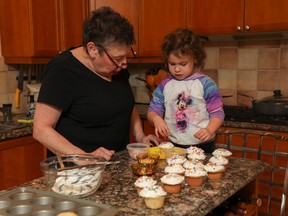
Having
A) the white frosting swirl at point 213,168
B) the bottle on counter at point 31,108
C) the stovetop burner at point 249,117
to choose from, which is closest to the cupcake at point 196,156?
the white frosting swirl at point 213,168

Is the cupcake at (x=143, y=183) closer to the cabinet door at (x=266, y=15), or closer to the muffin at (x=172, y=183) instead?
the muffin at (x=172, y=183)

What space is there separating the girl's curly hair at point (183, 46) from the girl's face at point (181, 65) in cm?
2

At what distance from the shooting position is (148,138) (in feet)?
5.63

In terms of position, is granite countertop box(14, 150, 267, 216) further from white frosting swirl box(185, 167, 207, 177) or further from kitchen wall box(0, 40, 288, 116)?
kitchen wall box(0, 40, 288, 116)

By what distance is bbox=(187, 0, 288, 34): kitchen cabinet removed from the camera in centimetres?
250

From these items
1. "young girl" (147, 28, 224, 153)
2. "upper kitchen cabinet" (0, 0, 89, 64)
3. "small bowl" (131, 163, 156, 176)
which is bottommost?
"small bowl" (131, 163, 156, 176)

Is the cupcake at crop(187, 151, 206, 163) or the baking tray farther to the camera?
the cupcake at crop(187, 151, 206, 163)

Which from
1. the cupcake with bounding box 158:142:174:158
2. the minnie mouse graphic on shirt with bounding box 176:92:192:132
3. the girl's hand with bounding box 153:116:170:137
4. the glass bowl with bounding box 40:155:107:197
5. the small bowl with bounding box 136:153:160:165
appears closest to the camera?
the glass bowl with bounding box 40:155:107:197

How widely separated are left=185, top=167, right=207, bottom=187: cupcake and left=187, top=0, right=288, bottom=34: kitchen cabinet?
Answer: 1692 mm

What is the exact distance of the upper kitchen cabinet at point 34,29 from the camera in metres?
2.83

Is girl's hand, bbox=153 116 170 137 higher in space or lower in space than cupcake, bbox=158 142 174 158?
higher

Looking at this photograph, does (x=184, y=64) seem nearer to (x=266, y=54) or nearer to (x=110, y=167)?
(x=110, y=167)

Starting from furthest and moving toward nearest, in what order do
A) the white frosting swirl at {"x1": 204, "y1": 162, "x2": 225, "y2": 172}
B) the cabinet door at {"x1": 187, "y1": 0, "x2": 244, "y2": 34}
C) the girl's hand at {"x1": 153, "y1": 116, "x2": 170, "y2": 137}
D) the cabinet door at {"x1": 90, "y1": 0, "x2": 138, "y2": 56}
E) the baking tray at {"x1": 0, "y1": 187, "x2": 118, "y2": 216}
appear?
1. the cabinet door at {"x1": 90, "y1": 0, "x2": 138, "y2": 56}
2. the cabinet door at {"x1": 187, "y1": 0, "x2": 244, "y2": 34}
3. the girl's hand at {"x1": 153, "y1": 116, "x2": 170, "y2": 137}
4. the white frosting swirl at {"x1": 204, "y1": 162, "x2": 225, "y2": 172}
5. the baking tray at {"x1": 0, "y1": 187, "x2": 118, "y2": 216}

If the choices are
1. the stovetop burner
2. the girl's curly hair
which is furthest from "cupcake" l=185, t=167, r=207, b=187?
the stovetop burner
